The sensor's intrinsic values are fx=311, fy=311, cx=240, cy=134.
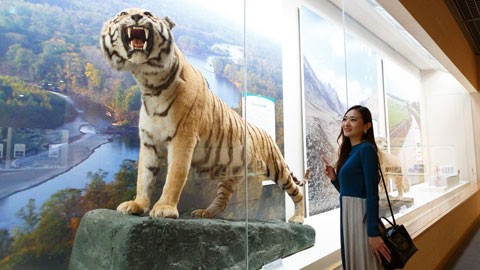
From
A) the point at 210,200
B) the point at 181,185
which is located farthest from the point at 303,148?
the point at 181,185

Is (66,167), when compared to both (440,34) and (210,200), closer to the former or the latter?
(210,200)

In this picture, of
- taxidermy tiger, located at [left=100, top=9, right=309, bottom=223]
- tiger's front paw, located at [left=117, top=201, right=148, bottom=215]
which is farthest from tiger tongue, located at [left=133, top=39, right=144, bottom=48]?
tiger's front paw, located at [left=117, top=201, right=148, bottom=215]

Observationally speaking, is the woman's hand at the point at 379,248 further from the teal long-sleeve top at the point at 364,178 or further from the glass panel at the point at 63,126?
the glass panel at the point at 63,126

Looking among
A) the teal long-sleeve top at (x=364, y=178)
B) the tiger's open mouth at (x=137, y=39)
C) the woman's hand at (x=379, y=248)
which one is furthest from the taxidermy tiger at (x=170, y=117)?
the woman's hand at (x=379, y=248)

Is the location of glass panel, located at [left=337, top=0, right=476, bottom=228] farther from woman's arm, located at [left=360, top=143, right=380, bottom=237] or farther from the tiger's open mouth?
the tiger's open mouth

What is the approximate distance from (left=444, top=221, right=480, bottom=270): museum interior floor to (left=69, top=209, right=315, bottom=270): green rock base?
307cm

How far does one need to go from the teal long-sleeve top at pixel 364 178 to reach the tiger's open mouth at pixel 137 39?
1034mm

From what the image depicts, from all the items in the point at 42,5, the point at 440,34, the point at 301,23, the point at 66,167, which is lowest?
the point at 66,167

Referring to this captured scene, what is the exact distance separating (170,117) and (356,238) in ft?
3.36

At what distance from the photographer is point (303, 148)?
7.50 feet

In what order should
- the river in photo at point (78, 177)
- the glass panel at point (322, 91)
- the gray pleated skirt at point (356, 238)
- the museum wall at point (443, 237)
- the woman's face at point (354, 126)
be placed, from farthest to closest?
1. the museum wall at point (443, 237)
2. the glass panel at point (322, 91)
3. the woman's face at point (354, 126)
4. the gray pleated skirt at point (356, 238)
5. the river in photo at point (78, 177)

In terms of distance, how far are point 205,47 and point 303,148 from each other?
121cm

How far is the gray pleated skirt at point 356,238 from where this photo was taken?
1432mm

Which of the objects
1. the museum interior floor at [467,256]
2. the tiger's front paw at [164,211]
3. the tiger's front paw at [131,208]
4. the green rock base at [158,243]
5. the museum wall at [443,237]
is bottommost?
the museum interior floor at [467,256]
